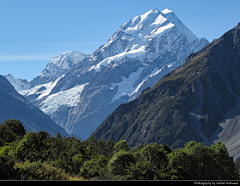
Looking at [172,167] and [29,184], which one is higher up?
[29,184]

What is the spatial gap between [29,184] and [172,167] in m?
48.0

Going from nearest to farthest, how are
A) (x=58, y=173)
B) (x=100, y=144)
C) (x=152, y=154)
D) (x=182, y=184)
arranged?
(x=182, y=184), (x=58, y=173), (x=152, y=154), (x=100, y=144)

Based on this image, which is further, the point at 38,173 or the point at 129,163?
the point at 129,163

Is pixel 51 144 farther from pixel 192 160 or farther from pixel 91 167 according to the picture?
pixel 192 160

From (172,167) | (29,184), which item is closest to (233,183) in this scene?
(29,184)

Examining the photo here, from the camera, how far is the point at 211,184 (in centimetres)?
1906

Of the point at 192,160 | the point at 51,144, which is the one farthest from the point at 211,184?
the point at 51,144

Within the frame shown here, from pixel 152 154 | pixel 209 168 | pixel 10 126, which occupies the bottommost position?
pixel 209 168

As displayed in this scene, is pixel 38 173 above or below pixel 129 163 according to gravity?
above

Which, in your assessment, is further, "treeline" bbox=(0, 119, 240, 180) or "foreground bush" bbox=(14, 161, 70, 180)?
"treeline" bbox=(0, 119, 240, 180)

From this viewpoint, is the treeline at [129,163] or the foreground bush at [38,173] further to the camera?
the treeline at [129,163]

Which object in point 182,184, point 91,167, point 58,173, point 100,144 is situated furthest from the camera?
point 100,144

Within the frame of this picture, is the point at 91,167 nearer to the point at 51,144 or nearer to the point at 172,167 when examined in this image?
the point at 172,167

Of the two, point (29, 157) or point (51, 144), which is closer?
point (29, 157)
